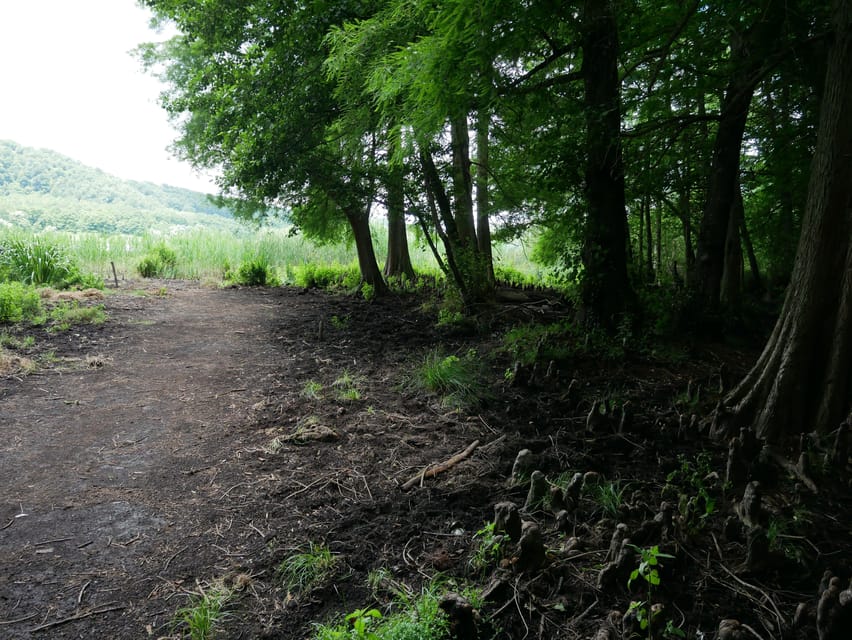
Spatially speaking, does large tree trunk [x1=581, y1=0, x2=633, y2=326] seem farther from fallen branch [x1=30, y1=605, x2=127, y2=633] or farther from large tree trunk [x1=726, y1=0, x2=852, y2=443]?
fallen branch [x1=30, y1=605, x2=127, y2=633]

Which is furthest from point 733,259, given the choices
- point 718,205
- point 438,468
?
point 438,468

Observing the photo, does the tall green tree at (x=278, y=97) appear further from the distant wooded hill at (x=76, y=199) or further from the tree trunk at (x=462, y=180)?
the distant wooded hill at (x=76, y=199)

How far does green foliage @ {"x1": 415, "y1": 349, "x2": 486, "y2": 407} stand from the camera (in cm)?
444

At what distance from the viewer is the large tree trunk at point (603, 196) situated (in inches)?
188

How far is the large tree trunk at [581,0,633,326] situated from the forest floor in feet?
2.53

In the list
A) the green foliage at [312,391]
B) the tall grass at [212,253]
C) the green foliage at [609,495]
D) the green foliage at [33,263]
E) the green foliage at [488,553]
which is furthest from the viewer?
the tall grass at [212,253]

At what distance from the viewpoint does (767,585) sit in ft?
6.66

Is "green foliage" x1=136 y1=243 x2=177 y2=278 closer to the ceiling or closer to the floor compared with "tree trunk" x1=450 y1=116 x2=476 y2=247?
closer to the floor

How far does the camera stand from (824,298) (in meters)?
3.16

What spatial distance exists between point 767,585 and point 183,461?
11.2ft

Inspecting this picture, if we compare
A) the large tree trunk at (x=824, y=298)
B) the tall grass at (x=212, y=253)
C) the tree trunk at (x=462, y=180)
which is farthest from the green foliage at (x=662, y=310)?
the tall grass at (x=212, y=253)

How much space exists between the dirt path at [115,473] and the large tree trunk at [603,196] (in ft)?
12.0

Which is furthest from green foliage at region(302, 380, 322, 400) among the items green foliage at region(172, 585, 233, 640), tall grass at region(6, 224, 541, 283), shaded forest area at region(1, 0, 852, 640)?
tall grass at region(6, 224, 541, 283)

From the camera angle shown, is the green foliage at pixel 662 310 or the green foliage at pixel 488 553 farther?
the green foliage at pixel 662 310
